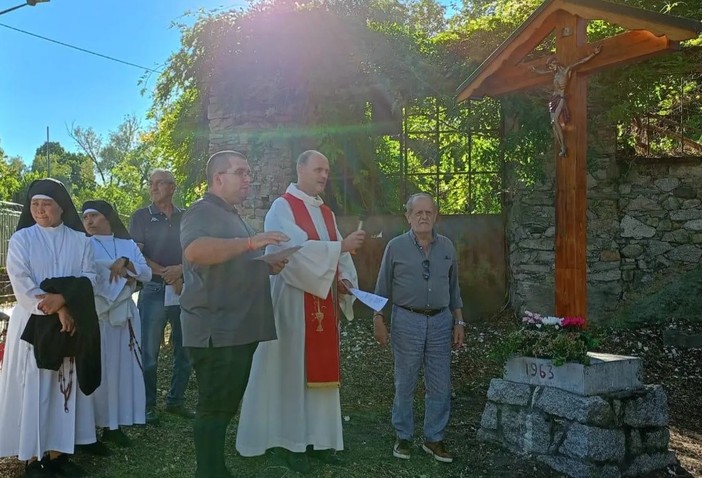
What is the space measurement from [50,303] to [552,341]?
304cm

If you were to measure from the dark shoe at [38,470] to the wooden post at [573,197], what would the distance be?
3374 mm

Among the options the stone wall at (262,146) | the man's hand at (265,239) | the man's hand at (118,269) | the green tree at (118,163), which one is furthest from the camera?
the green tree at (118,163)

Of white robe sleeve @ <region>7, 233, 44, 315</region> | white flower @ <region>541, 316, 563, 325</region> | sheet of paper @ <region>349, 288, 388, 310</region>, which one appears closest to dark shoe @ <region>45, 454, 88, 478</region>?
white robe sleeve @ <region>7, 233, 44, 315</region>

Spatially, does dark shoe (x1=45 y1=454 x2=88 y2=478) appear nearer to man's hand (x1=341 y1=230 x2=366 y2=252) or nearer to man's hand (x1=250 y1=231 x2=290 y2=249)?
man's hand (x1=250 y1=231 x2=290 y2=249)

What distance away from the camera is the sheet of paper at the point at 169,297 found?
5.09 m

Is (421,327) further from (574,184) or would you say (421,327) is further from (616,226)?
(616,226)

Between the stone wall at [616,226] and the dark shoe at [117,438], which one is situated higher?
the stone wall at [616,226]

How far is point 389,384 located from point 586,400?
2542mm

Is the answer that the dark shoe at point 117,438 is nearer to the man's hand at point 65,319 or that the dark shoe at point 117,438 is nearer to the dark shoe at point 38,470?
the dark shoe at point 38,470

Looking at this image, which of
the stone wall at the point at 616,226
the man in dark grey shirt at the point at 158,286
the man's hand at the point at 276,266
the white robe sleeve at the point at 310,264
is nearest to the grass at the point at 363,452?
the man in dark grey shirt at the point at 158,286

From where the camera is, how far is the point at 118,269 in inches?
173

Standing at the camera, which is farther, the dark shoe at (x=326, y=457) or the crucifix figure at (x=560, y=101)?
the crucifix figure at (x=560, y=101)

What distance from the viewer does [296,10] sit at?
8.00m

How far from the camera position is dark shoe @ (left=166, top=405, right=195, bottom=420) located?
5.05 m
